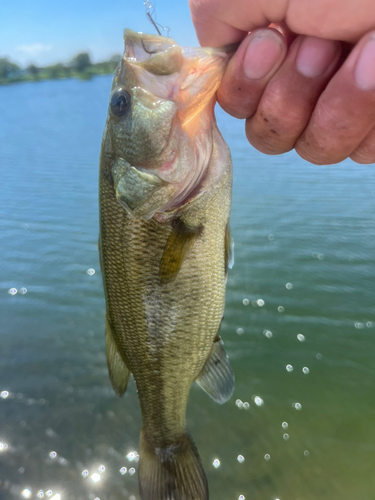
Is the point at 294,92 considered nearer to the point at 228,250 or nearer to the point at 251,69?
the point at 251,69

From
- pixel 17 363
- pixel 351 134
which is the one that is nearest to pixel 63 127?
pixel 17 363

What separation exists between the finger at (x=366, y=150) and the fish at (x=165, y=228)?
0.67m

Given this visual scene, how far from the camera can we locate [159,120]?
1445 millimetres

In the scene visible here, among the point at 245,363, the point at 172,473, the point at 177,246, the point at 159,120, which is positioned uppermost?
the point at 159,120

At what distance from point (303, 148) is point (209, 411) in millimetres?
3244

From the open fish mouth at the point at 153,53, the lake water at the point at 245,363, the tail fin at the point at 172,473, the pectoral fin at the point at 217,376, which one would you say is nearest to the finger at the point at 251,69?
the open fish mouth at the point at 153,53

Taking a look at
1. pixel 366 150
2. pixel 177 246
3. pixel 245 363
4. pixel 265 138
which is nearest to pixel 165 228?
pixel 177 246

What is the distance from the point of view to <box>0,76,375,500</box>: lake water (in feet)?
10.8

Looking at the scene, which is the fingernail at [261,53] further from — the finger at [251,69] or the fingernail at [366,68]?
the fingernail at [366,68]

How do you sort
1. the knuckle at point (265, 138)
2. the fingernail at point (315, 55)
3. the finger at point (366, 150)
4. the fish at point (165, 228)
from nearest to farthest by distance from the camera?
the fingernail at point (315, 55)
the fish at point (165, 228)
the finger at point (366, 150)
the knuckle at point (265, 138)

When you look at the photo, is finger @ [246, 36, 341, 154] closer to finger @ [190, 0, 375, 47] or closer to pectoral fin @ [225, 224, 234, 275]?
finger @ [190, 0, 375, 47]

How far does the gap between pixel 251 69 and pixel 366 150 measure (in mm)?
719

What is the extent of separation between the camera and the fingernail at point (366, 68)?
3.83 ft

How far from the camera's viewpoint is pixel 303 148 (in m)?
1.67
